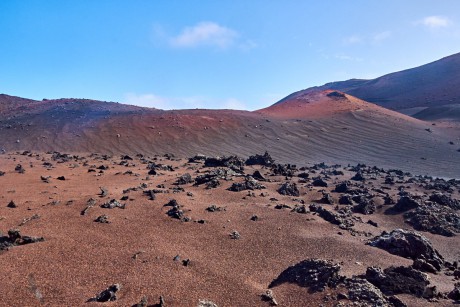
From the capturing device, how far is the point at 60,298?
468 cm

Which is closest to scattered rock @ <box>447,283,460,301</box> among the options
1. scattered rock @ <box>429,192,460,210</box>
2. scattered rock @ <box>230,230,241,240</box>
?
scattered rock @ <box>230,230,241,240</box>

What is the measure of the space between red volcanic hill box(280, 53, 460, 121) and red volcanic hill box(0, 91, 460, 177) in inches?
546

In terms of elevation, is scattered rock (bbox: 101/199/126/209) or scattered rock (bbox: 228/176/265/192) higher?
scattered rock (bbox: 101/199/126/209)

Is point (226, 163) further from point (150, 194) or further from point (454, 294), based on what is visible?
point (454, 294)

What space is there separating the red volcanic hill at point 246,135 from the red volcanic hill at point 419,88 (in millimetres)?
13865

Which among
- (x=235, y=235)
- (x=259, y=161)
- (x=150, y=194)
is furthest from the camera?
(x=259, y=161)

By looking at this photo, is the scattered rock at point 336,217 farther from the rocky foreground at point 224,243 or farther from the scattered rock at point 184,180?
the scattered rock at point 184,180

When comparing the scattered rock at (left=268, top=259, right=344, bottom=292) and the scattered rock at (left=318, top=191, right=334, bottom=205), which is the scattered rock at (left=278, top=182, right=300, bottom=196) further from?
the scattered rock at (left=268, top=259, right=344, bottom=292)

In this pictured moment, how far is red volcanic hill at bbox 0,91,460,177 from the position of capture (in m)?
22.1

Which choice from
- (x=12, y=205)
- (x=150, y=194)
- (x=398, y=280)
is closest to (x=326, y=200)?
(x=150, y=194)

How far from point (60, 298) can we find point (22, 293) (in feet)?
1.60

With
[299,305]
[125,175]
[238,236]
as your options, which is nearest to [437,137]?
[125,175]

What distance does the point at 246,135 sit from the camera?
1024 inches

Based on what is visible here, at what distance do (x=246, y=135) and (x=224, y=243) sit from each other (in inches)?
759
